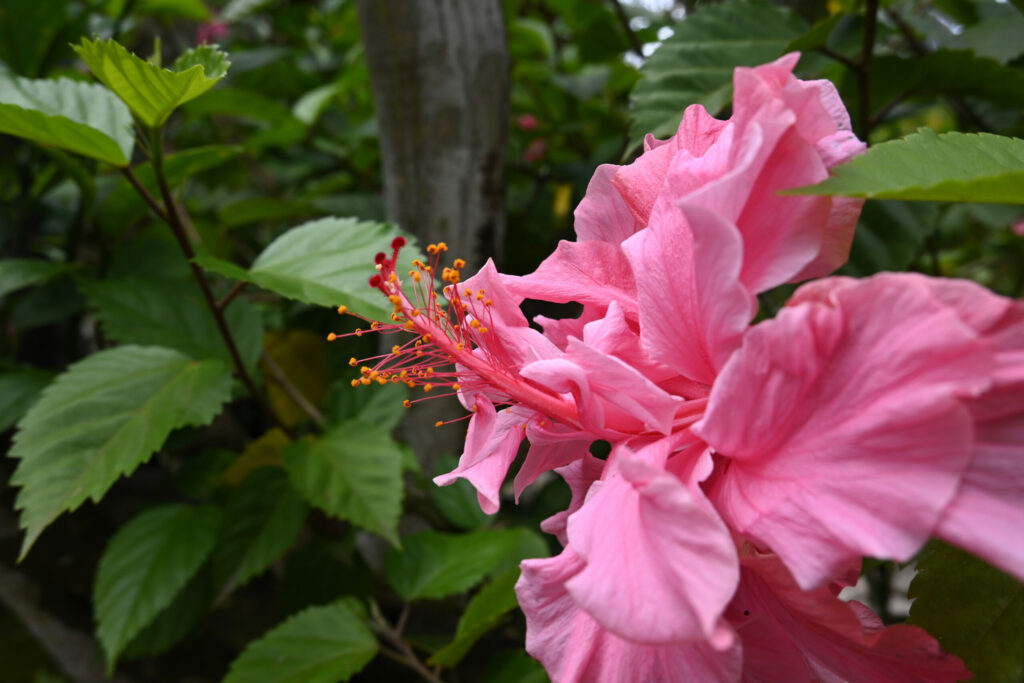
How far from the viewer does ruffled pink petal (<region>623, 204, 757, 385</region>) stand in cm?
33

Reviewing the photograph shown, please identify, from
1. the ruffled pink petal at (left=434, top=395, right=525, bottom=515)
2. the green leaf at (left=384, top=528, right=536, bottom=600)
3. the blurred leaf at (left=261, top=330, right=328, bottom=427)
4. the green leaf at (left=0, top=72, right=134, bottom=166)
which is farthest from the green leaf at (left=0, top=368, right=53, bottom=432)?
the ruffled pink petal at (left=434, top=395, right=525, bottom=515)

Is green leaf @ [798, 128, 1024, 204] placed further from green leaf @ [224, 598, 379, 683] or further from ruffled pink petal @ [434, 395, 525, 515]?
green leaf @ [224, 598, 379, 683]

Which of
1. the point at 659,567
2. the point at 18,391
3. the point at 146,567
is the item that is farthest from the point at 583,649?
the point at 18,391

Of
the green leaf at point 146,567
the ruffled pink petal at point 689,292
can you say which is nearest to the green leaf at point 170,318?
the green leaf at point 146,567

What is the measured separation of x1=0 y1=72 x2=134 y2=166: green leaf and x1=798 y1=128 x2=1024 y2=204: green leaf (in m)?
0.66

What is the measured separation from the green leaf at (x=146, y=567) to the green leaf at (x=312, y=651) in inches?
6.8

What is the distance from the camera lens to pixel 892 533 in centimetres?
26

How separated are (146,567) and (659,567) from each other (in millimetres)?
830

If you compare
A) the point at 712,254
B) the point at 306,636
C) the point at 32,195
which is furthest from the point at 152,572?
the point at 712,254

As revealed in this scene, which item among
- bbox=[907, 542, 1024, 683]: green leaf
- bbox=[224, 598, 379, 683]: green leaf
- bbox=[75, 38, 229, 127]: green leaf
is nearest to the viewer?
bbox=[907, 542, 1024, 683]: green leaf

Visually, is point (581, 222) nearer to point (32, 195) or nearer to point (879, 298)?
point (879, 298)

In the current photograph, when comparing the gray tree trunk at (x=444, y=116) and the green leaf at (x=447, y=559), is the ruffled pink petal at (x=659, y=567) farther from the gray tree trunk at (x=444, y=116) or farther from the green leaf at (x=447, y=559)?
the gray tree trunk at (x=444, y=116)

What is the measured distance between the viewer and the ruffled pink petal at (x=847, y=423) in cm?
26

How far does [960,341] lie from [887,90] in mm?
Answer: 657
